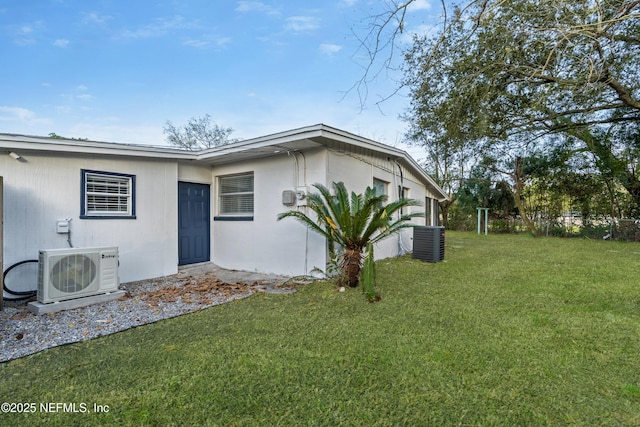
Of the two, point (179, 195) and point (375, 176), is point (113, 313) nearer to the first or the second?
point (179, 195)

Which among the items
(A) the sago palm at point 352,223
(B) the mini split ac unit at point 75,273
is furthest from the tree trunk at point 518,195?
(B) the mini split ac unit at point 75,273

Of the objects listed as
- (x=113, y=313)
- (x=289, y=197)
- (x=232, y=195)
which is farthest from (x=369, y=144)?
(x=113, y=313)

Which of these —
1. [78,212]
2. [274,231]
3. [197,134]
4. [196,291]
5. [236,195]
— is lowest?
[196,291]

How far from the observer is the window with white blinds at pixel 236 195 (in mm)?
7586

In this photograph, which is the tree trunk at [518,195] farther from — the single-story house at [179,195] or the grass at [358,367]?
the grass at [358,367]

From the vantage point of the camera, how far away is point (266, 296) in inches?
209

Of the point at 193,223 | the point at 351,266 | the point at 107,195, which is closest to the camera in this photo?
the point at 351,266

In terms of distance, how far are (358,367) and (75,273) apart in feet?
14.6

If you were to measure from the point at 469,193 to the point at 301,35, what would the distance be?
1893 centimetres

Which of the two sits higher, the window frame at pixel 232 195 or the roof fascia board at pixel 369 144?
the roof fascia board at pixel 369 144

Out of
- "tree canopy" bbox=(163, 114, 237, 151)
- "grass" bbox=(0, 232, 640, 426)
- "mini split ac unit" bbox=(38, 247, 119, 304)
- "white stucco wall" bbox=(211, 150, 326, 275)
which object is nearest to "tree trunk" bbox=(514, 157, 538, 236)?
"grass" bbox=(0, 232, 640, 426)

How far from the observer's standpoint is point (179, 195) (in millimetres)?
7465

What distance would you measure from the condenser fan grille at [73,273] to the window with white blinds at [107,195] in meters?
1.48

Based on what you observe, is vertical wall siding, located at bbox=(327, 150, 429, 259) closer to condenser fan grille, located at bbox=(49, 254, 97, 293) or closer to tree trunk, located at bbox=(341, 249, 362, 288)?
tree trunk, located at bbox=(341, 249, 362, 288)
